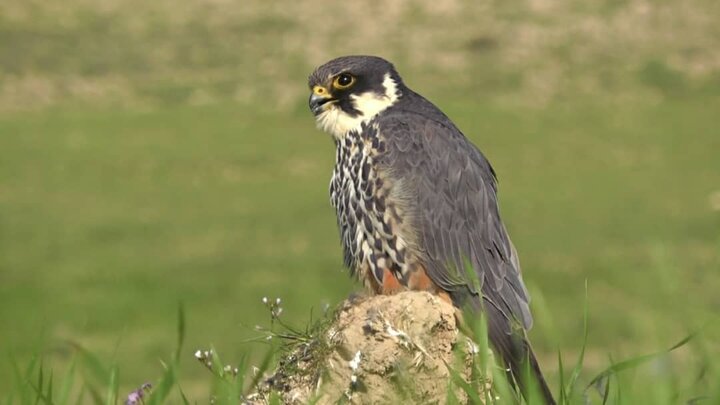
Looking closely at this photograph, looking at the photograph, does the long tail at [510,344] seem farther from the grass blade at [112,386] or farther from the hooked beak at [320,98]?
the grass blade at [112,386]

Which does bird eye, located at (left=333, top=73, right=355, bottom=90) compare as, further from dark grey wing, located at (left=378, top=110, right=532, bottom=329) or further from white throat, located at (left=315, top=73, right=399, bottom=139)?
dark grey wing, located at (left=378, top=110, right=532, bottom=329)

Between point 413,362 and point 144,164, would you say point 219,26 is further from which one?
point 413,362

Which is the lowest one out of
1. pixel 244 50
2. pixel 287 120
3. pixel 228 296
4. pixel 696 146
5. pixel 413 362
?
pixel 413 362

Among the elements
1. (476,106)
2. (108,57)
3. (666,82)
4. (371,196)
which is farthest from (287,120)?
(371,196)

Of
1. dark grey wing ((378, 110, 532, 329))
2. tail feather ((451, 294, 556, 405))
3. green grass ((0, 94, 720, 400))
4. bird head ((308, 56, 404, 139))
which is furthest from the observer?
green grass ((0, 94, 720, 400))

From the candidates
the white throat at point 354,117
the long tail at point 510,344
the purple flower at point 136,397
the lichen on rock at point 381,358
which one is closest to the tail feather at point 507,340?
the long tail at point 510,344

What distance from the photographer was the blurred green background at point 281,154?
17.2 meters

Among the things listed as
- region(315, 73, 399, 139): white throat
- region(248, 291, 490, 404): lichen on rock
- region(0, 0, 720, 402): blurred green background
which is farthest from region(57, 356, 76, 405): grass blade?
region(315, 73, 399, 139): white throat

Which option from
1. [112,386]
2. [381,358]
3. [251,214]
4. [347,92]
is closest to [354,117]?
[347,92]

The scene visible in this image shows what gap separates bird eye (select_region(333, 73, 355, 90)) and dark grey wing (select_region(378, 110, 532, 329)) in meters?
0.18

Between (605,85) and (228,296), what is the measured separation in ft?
51.7

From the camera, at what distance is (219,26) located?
3375 centimetres

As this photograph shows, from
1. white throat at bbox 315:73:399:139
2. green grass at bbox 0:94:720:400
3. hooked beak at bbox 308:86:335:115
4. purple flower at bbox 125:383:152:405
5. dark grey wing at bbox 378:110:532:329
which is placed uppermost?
green grass at bbox 0:94:720:400

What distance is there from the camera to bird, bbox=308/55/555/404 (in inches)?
213
